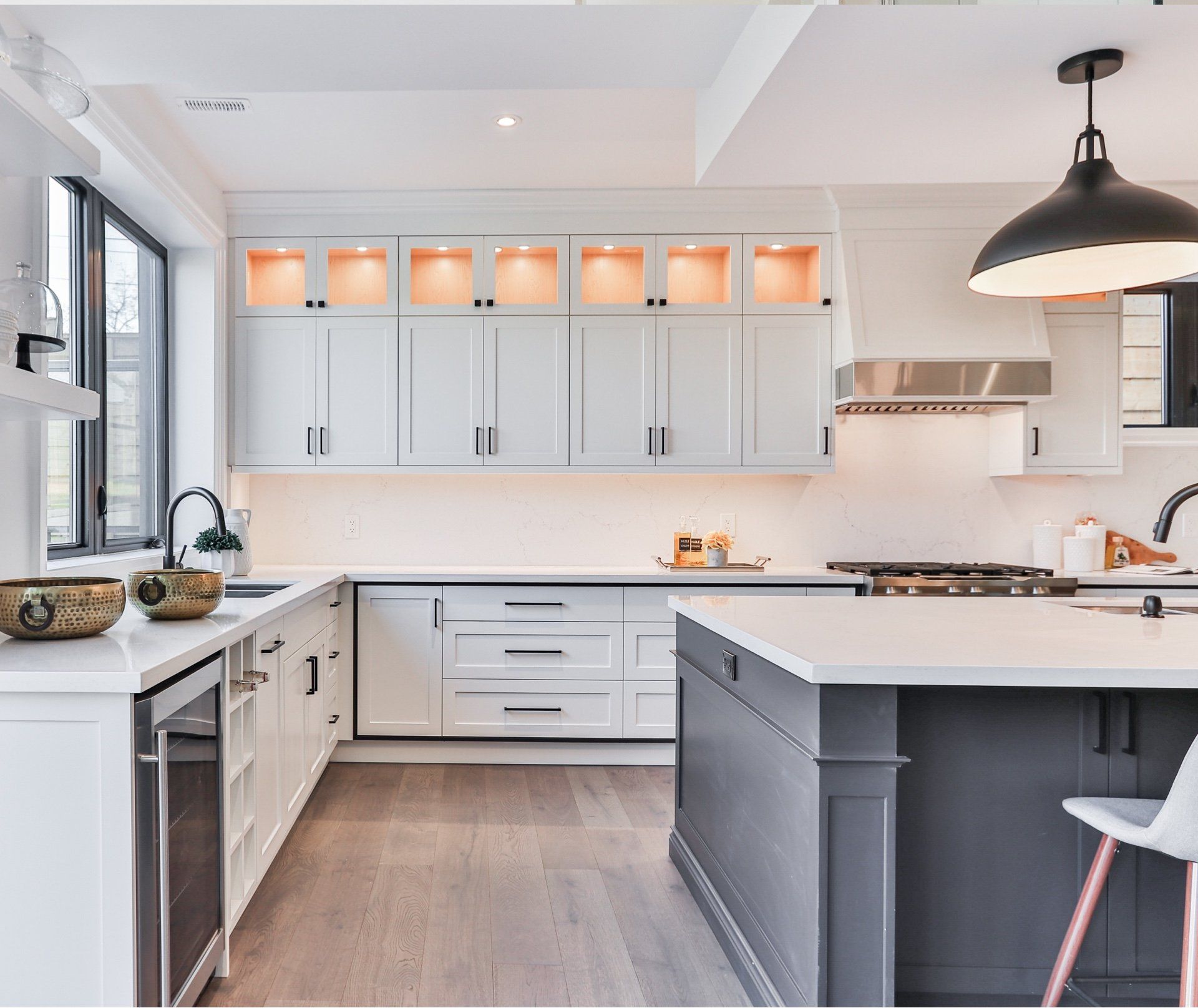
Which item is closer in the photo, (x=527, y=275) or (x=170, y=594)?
(x=170, y=594)

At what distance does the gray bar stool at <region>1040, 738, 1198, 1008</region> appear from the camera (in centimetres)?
125

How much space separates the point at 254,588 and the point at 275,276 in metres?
1.70

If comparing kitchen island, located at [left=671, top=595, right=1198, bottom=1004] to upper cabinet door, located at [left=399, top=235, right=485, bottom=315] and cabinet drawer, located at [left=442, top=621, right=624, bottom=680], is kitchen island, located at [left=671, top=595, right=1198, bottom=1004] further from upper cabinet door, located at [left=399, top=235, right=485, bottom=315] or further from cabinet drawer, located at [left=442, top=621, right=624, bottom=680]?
upper cabinet door, located at [left=399, top=235, right=485, bottom=315]

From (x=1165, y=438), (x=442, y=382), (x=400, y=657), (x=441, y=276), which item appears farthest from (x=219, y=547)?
(x=1165, y=438)

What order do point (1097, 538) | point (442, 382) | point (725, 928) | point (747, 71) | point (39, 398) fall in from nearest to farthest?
point (39, 398) < point (725, 928) < point (747, 71) < point (442, 382) < point (1097, 538)

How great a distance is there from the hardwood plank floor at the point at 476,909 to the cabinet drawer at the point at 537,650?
20.6 inches

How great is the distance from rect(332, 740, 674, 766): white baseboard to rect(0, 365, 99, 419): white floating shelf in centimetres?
213

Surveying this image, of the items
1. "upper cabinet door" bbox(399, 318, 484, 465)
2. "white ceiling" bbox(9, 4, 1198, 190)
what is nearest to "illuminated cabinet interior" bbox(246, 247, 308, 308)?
"upper cabinet door" bbox(399, 318, 484, 465)

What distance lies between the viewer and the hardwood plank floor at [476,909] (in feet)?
6.11

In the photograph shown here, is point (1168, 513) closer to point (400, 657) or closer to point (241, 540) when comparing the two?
point (400, 657)

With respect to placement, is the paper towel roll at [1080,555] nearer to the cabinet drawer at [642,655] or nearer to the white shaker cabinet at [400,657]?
the cabinet drawer at [642,655]

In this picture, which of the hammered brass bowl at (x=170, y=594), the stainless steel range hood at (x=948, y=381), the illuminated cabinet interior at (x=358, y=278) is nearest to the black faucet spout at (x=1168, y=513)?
the stainless steel range hood at (x=948, y=381)

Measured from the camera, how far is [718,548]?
3.82m

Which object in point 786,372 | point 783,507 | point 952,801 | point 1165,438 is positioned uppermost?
point 786,372
